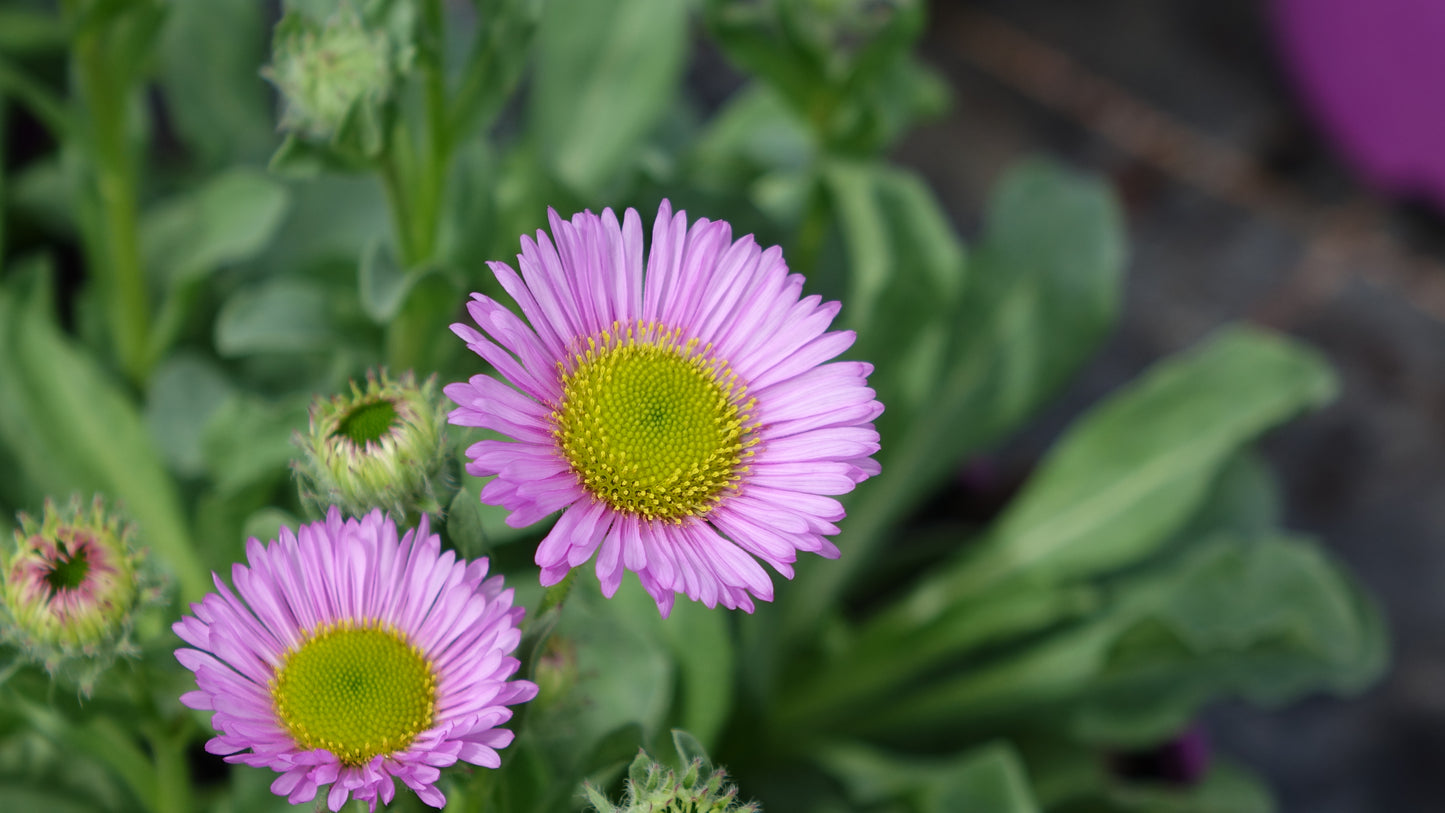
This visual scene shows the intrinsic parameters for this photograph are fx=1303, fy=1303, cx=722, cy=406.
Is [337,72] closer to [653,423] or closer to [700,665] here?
[653,423]

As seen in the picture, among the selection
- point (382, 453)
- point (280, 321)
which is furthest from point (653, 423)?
point (280, 321)

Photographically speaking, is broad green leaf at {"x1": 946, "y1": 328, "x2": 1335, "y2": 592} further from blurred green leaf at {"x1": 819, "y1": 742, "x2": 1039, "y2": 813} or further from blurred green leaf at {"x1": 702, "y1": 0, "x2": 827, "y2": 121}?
blurred green leaf at {"x1": 702, "y1": 0, "x2": 827, "y2": 121}

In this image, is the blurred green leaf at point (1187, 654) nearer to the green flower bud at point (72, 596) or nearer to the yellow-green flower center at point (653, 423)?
the yellow-green flower center at point (653, 423)

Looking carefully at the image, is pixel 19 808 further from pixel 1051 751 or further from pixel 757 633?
pixel 1051 751

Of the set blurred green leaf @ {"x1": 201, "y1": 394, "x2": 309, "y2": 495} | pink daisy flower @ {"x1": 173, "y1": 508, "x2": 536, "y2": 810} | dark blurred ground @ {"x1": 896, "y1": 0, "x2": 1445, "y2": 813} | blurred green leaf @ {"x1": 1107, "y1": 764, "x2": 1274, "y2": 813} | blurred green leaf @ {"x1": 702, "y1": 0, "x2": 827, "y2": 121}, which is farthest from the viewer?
dark blurred ground @ {"x1": 896, "y1": 0, "x2": 1445, "y2": 813}

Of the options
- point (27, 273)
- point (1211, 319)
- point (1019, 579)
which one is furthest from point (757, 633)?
point (1211, 319)

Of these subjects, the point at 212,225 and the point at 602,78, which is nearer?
the point at 212,225

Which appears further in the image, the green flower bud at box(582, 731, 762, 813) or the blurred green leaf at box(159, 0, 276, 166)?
the blurred green leaf at box(159, 0, 276, 166)

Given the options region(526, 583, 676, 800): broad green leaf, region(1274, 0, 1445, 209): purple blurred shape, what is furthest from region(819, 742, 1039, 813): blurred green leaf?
region(1274, 0, 1445, 209): purple blurred shape
